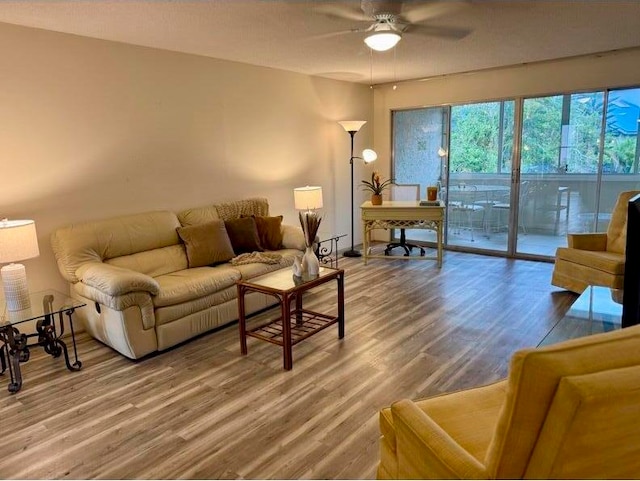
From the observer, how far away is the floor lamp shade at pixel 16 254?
9.46 feet

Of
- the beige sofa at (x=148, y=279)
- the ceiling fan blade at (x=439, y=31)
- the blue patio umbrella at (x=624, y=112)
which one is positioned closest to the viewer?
the beige sofa at (x=148, y=279)

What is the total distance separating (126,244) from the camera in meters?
3.71

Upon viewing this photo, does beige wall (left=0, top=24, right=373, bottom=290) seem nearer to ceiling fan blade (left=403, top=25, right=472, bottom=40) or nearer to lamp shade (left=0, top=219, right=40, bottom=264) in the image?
lamp shade (left=0, top=219, right=40, bottom=264)

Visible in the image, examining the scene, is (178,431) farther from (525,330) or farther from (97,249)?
(525,330)

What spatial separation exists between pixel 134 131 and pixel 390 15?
2.38m

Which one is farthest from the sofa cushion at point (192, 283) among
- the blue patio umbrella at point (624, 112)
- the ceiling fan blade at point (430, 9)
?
the blue patio umbrella at point (624, 112)

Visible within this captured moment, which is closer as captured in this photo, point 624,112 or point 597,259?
point 597,259

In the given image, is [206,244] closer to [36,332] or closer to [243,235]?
[243,235]

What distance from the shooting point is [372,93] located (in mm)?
6785

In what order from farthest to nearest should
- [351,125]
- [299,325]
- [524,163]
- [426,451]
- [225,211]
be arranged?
1. [351,125]
2. [524,163]
3. [225,211]
4. [299,325]
5. [426,451]

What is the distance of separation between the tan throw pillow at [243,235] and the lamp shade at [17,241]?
168 cm

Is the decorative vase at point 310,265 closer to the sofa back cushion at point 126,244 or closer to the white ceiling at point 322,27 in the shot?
the sofa back cushion at point 126,244

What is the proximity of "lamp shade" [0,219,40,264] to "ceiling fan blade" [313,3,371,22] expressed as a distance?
7.96 ft

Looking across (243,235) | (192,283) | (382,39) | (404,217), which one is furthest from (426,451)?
(404,217)
